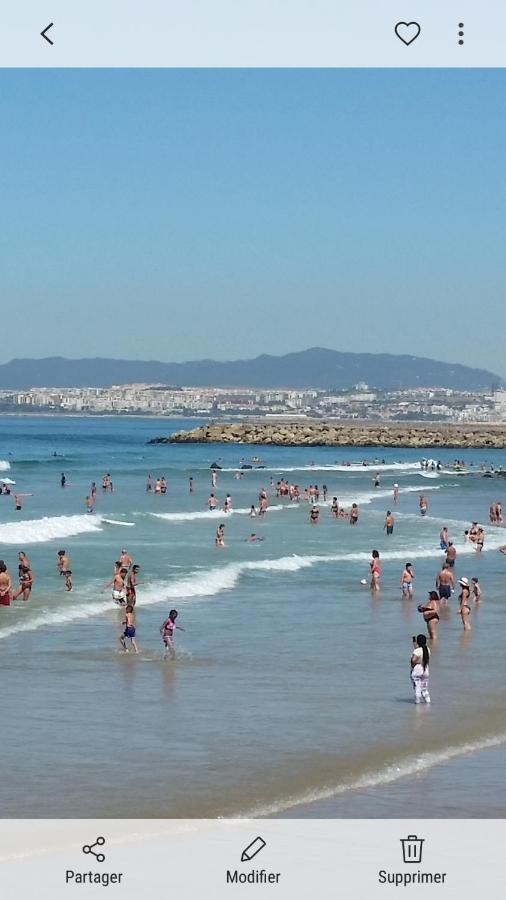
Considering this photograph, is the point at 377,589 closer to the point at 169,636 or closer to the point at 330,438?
the point at 169,636

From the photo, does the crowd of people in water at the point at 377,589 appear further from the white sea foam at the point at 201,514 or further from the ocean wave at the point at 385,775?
the white sea foam at the point at 201,514

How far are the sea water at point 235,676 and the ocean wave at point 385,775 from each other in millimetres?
38

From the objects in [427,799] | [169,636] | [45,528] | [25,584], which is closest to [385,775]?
[427,799]

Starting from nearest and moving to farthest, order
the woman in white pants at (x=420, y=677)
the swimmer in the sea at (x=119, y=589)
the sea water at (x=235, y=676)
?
the sea water at (x=235, y=676) < the woman in white pants at (x=420, y=677) < the swimmer in the sea at (x=119, y=589)

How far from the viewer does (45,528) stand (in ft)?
143

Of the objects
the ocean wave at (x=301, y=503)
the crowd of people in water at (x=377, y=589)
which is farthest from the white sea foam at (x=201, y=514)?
the crowd of people in water at (x=377, y=589)

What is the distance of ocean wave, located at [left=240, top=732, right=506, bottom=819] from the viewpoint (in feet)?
36.8

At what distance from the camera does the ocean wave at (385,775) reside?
11211mm
